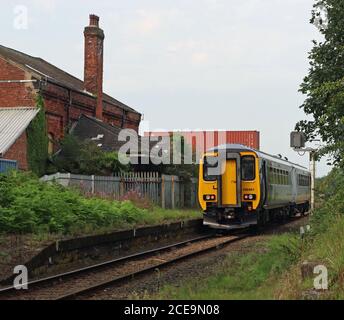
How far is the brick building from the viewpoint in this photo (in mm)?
29391

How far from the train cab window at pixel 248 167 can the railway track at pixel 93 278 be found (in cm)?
432

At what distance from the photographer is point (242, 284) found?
927 centimetres

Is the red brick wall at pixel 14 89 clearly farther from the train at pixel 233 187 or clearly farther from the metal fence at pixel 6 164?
the train at pixel 233 187

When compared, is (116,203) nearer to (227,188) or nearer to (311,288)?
(227,188)

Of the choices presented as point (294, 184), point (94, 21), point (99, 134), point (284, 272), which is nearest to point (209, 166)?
point (294, 184)

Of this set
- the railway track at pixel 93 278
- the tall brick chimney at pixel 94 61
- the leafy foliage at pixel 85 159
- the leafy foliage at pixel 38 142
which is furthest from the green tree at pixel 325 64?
the tall brick chimney at pixel 94 61

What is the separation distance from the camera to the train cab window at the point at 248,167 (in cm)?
1988

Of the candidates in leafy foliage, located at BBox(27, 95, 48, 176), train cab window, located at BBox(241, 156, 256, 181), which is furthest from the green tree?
leafy foliage, located at BBox(27, 95, 48, 176)

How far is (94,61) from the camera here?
35.7 meters

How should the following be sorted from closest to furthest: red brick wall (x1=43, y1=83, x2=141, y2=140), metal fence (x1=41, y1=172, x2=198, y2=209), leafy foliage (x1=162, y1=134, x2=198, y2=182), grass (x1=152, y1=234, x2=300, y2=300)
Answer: grass (x1=152, y1=234, x2=300, y2=300), metal fence (x1=41, y1=172, x2=198, y2=209), leafy foliage (x1=162, y1=134, x2=198, y2=182), red brick wall (x1=43, y1=83, x2=141, y2=140)

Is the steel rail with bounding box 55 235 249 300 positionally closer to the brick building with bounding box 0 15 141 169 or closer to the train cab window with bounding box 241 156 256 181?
the train cab window with bounding box 241 156 256 181

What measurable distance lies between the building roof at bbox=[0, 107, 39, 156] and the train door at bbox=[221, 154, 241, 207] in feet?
33.5

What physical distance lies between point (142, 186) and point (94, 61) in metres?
13.7
